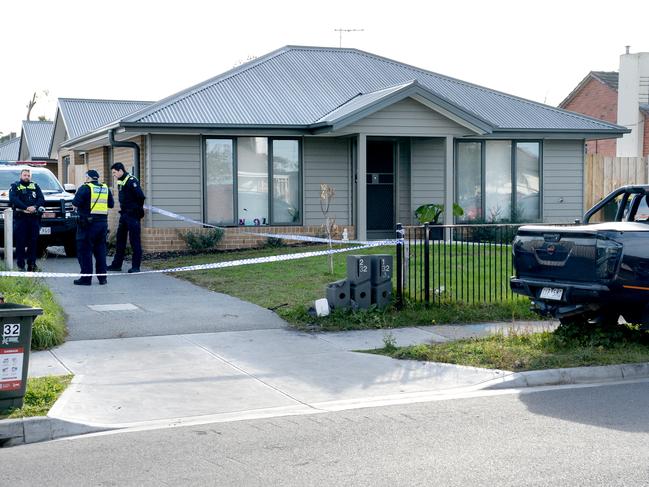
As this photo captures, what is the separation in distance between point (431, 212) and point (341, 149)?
2528 mm

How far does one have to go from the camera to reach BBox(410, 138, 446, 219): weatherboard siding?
22453 millimetres

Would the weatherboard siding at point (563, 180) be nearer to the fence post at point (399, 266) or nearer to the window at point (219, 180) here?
the window at point (219, 180)

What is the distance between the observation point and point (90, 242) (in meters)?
14.7

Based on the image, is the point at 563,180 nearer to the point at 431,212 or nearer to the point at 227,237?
the point at 431,212

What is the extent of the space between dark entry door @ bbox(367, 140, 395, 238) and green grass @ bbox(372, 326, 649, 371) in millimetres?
12147

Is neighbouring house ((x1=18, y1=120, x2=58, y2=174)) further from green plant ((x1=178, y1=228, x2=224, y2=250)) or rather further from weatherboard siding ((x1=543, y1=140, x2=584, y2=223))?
weatherboard siding ((x1=543, y1=140, x2=584, y2=223))

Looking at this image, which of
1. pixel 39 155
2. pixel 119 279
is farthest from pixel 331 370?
pixel 39 155

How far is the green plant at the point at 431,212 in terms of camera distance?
21.5 meters

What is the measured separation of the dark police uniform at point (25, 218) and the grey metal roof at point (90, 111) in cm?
1510

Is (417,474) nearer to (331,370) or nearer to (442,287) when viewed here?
(331,370)

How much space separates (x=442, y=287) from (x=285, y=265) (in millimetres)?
4680

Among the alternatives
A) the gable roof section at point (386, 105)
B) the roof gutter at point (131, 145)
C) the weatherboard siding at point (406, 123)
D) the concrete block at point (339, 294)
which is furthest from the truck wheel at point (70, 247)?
the concrete block at point (339, 294)

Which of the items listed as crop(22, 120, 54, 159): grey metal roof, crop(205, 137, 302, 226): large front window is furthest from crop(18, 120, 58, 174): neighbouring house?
crop(205, 137, 302, 226): large front window

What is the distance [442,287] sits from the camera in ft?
42.6
